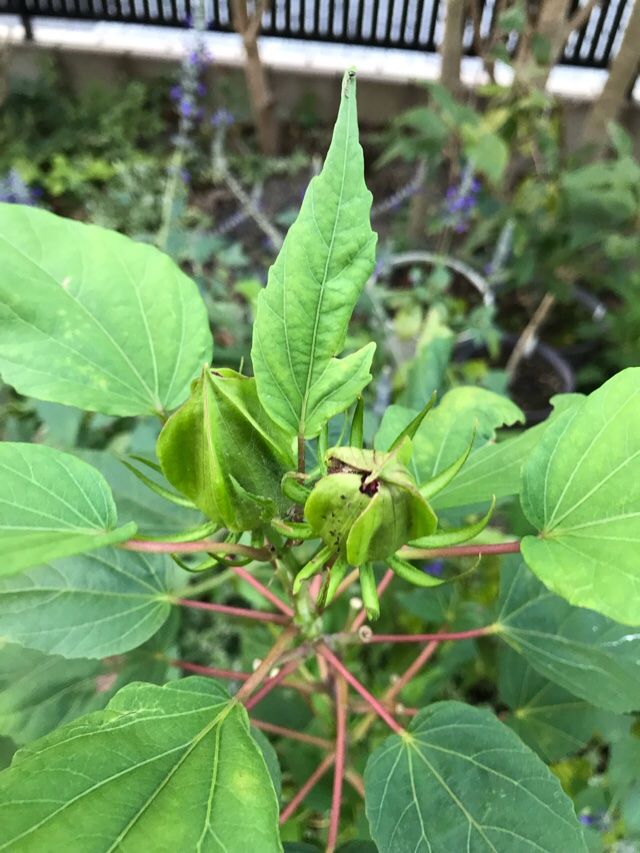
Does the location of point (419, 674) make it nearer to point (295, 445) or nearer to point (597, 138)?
A: point (295, 445)

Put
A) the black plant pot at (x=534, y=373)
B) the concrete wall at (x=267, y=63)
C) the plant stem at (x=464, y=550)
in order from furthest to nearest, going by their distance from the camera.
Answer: the concrete wall at (x=267, y=63) < the black plant pot at (x=534, y=373) < the plant stem at (x=464, y=550)

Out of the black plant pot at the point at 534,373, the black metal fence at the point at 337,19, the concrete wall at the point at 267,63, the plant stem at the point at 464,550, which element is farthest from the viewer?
the concrete wall at the point at 267,63

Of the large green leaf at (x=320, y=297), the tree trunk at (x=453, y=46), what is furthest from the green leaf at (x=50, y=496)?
the tree trunk at (x=453, y=46)

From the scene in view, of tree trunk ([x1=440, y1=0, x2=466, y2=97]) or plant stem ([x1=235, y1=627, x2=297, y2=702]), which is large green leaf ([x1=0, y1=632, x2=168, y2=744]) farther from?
tree trunk ([x1=440, y1=0, x2=466, y2=97])

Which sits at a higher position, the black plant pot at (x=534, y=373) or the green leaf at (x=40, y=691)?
the green leaf at (x=40, y=691)

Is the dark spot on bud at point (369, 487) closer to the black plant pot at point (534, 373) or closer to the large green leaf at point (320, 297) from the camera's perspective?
the large green leaf at point (320, 297)

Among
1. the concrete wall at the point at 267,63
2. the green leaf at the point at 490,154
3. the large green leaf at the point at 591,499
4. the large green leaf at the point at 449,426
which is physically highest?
the large green leaf at the point at 591,499

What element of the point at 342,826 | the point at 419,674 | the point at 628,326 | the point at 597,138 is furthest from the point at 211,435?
the point at 597,138
